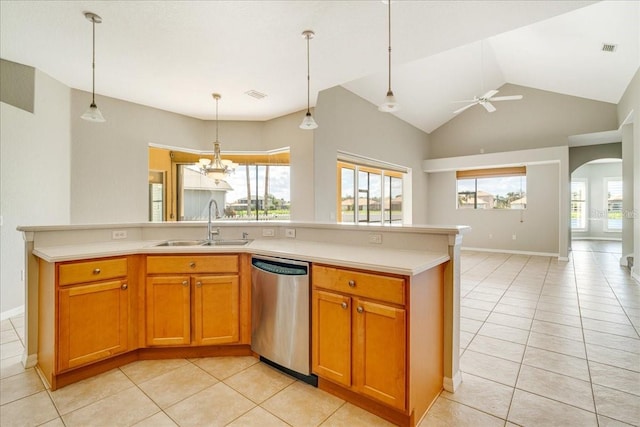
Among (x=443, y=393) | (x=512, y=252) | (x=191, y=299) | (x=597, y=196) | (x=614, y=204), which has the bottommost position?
(x=443, y=393)

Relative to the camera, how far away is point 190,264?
92.5 inches

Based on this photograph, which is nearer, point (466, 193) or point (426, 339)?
point (426, 339)

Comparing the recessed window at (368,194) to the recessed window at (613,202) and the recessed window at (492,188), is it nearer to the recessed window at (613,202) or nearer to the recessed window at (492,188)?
the recessed window at (492,188)

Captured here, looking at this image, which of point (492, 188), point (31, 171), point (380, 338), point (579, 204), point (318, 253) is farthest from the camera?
point (579, 204)

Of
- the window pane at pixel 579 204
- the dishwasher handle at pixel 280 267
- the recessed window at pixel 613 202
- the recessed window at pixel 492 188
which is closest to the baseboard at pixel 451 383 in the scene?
the dishwasher handle at pixel 280 267

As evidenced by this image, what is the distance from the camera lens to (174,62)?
329 centimetres

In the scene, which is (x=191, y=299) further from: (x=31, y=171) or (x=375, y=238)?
(x=31, y=171)

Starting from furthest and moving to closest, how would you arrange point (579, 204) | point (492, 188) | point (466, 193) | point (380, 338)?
point (579, 204), point (466, 193), point (492, 188), point (380, 338)

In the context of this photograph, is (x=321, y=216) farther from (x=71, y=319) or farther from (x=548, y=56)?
(x=548, y=56)

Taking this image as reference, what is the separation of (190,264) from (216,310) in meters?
0.43

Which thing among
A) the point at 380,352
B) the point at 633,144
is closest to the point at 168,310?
the point at 380,352

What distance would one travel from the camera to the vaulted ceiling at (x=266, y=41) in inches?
96.0

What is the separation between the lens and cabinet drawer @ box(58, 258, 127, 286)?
2.02 meters

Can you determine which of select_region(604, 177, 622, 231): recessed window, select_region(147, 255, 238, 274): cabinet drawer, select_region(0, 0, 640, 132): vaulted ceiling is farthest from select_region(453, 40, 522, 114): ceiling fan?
select_region(604, 177, 622, 231): recessed window
